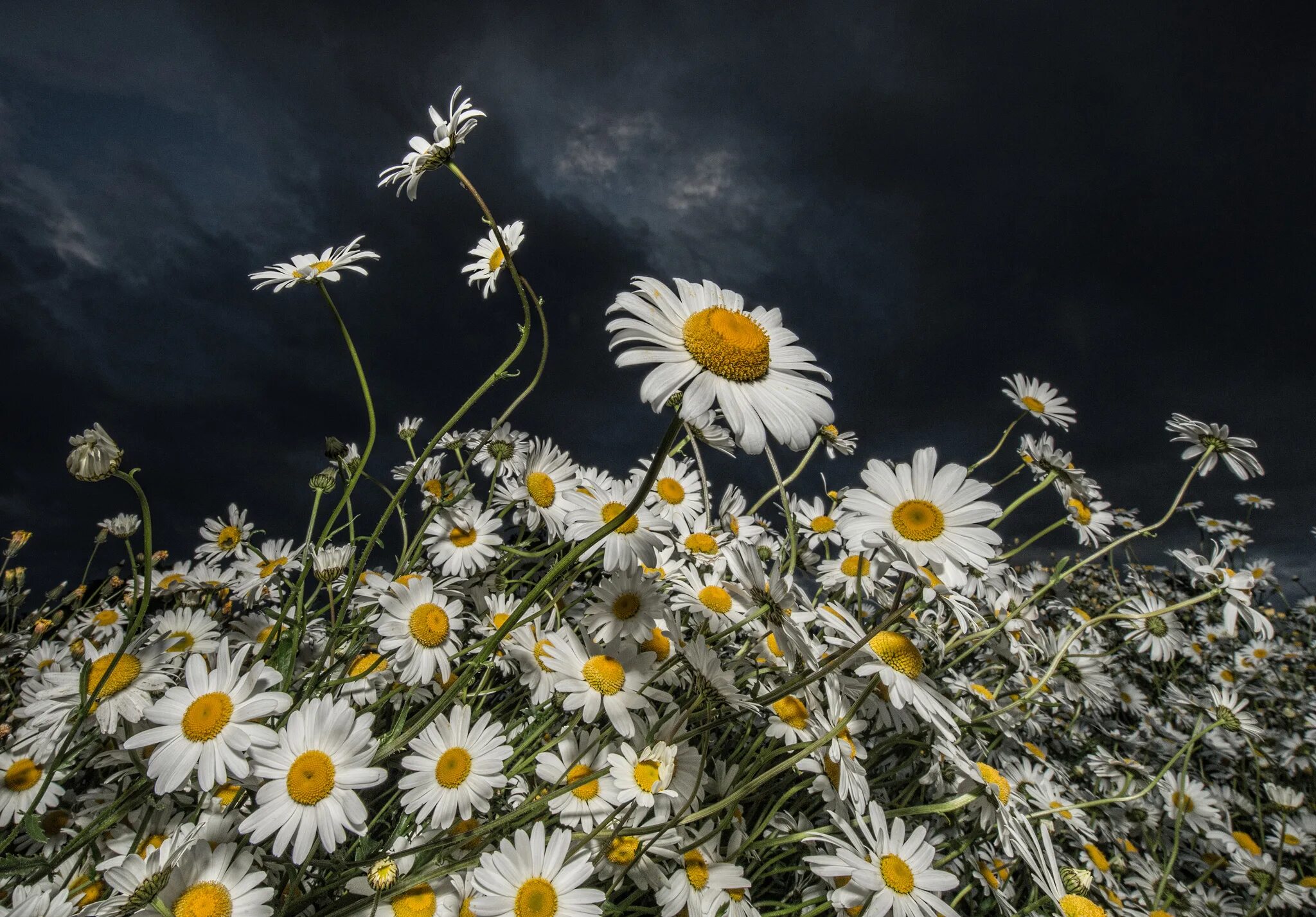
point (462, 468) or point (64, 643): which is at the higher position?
point (462, 468)

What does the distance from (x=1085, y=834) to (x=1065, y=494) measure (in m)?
0.84

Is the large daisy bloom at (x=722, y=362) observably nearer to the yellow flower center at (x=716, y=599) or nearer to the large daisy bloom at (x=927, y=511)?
the large daisy bloom at (x=927, y=511)

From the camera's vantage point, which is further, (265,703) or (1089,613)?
(1089,613)

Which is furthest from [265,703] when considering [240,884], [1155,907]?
[1155,907]

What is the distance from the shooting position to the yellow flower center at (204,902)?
886mm

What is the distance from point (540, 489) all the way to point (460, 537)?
237 mm

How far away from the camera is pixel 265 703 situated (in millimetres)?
956

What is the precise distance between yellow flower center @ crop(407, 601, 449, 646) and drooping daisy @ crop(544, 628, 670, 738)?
260 mm

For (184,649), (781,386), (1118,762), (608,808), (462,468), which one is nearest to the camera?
(781,386)

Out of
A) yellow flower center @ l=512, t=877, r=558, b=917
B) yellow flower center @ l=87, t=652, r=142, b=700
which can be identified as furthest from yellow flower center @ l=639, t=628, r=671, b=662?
yellow flower center @ l=87, t=652, r=142, b=700

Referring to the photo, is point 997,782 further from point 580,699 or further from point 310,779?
point 310,779

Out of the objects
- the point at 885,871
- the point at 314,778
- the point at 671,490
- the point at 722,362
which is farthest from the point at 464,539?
the point at 885,871

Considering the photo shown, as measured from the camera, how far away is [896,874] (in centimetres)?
111

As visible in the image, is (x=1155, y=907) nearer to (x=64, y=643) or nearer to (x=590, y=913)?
(x=590, y=913)
